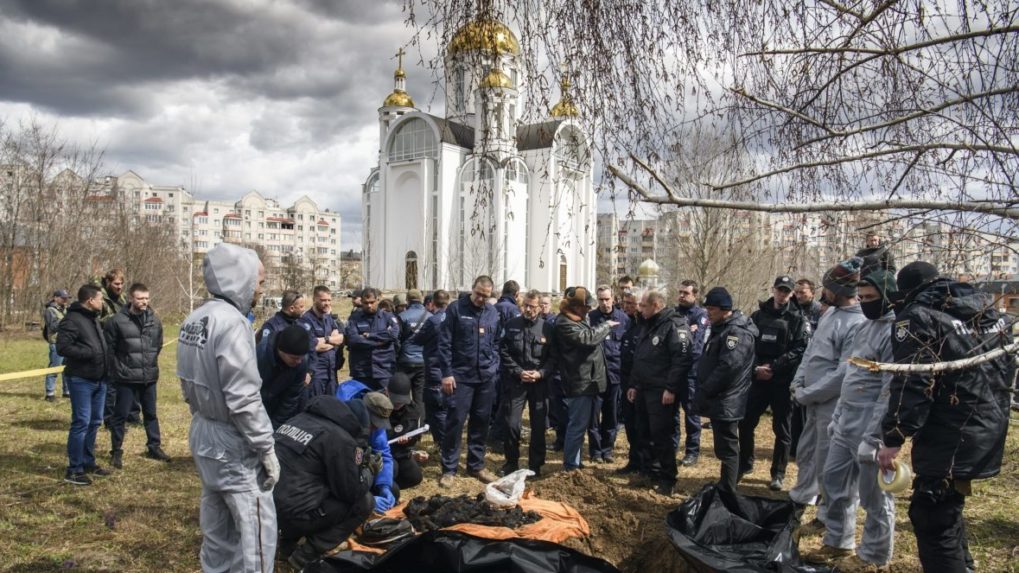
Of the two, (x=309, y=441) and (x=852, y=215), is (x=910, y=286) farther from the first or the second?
(x=309, y=441)

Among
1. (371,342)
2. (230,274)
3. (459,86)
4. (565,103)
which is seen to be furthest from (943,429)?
(371,342)

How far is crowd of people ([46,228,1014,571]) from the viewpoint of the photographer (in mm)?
2943

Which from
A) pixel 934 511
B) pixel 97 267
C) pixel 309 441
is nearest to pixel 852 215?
pixel 934 511

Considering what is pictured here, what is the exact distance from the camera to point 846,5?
2562 millimetres

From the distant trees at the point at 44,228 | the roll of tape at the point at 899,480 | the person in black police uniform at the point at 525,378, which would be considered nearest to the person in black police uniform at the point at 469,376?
the person in black police uniform at the point at 525,378

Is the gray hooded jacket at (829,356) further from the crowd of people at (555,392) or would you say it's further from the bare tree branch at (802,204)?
the bare tree branch at (802,204)

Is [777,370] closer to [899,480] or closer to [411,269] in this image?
[899,480]

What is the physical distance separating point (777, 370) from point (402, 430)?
3.72 meters

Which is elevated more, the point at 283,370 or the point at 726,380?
the point at 283,370

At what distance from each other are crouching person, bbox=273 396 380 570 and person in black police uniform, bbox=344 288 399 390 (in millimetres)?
3442

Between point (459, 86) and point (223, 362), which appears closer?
point (459, 86)

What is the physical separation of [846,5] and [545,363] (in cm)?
431

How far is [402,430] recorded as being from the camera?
5.41 m

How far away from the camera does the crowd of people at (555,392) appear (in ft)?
9.66
